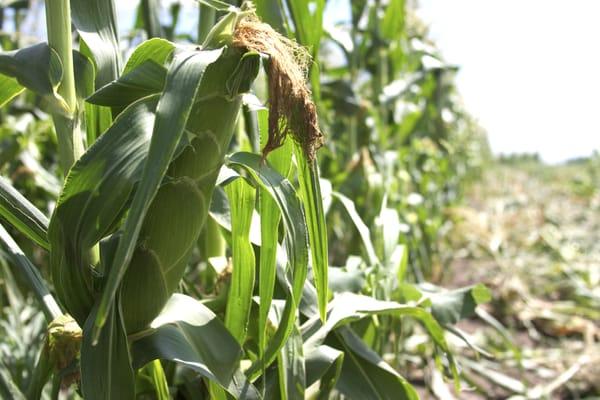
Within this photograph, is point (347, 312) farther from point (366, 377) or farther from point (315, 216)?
point (315, 216)

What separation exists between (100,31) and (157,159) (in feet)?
0.92

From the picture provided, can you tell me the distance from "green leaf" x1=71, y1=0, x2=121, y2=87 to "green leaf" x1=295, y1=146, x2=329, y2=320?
0.68 feet

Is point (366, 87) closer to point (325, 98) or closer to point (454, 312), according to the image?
point (325, 98)

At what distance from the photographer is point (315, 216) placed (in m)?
0.54

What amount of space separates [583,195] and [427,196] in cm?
325

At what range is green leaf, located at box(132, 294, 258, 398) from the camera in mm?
537

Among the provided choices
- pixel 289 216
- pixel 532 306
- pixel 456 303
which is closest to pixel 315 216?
pixel 289 216

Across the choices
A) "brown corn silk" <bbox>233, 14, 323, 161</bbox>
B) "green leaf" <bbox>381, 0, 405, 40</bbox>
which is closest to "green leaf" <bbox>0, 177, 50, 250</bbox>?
"brown corn silk" <bbox>233, 14, 323, 161</bbox>

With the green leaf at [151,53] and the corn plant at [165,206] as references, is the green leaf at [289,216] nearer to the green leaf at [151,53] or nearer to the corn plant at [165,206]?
the corn plant at [165,206]

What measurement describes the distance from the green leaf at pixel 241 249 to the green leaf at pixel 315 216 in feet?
0.25

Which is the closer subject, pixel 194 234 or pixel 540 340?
pixel 194 234

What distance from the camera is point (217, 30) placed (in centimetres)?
50

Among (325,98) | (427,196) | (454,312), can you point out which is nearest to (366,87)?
(325,98)

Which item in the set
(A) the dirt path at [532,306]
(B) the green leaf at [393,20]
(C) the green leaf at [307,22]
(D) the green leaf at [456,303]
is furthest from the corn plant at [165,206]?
(B) the green leaf at [393,20]
